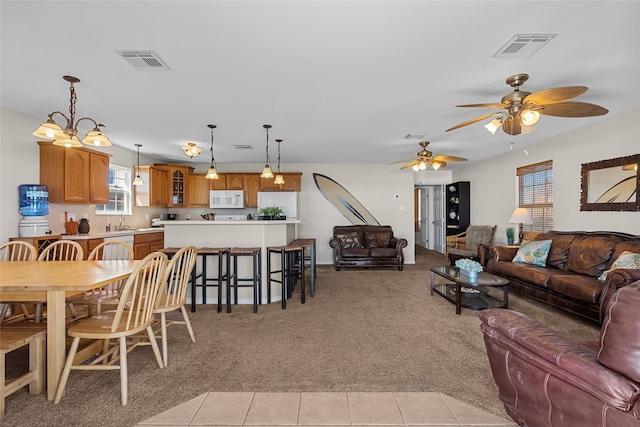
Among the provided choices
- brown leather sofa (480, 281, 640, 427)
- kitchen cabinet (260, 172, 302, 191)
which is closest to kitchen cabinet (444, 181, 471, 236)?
kitchen cabinet (260, 172, 302, 191)

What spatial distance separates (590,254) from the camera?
12.5ft

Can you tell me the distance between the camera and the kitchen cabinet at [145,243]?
545 centimetres

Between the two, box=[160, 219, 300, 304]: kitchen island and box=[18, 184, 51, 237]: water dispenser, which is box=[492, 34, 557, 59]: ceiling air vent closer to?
box=[160, 219, 300, 304]: kitchen island

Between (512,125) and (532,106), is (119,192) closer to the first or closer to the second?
(512,125)

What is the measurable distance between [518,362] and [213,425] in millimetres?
1723

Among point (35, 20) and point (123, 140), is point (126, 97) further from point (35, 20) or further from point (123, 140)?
point (123, 140)

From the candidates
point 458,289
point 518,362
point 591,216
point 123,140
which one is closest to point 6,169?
point 123,140

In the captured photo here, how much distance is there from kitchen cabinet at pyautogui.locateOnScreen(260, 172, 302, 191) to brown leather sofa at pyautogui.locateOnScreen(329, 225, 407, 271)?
4.93ft

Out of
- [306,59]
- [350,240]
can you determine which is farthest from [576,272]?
[306,59]

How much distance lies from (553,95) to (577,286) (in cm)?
215

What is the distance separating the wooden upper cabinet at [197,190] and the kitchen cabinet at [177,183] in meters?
0.10

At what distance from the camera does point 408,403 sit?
2004mm

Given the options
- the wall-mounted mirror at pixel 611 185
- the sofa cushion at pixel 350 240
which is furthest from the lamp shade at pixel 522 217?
the sofa cushion at pixel 350 240

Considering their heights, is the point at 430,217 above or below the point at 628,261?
above
